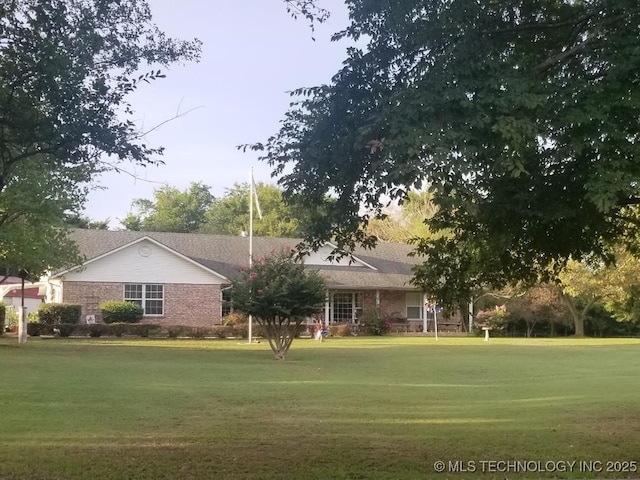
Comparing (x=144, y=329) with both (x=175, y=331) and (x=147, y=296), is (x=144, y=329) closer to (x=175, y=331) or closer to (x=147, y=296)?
(x=175, y=331)

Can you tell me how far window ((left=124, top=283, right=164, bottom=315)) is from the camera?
1613 inches

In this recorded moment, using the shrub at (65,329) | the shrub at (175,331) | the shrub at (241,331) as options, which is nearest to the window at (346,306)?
the shrub at (241,331)

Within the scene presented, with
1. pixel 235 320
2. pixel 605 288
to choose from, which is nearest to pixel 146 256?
pixel 235 320

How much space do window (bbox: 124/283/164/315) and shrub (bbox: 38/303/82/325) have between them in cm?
373

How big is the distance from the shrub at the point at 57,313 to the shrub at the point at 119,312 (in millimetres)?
1507

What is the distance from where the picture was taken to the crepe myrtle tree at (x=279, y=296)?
2331cm

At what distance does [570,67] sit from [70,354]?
1901cm

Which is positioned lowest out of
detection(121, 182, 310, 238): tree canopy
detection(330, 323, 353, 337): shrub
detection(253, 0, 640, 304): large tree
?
detection(330, 323, 353, 337): shrub

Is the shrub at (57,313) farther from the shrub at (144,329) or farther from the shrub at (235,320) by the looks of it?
the shrub at (235,320)

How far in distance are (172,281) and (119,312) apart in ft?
12.9

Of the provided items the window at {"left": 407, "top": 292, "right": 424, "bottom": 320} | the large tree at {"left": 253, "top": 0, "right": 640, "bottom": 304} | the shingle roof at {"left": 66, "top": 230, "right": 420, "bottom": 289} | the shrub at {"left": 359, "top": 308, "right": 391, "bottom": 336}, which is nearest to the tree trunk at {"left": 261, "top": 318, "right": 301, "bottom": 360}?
the large tree at {"left": 253, "top": 0, "right": 640, "bottom": 304}

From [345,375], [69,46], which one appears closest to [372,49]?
[69,46]

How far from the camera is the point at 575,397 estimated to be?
14.9 m

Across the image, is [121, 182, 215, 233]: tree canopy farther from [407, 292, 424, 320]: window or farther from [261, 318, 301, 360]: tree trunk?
[261, 318, 301, 360]: tree trunk
